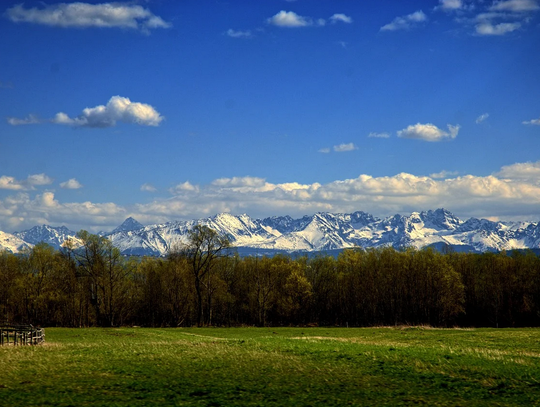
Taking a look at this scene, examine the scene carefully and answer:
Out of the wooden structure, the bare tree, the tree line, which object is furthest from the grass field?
the tree line

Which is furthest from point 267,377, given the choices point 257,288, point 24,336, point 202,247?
point 257,288


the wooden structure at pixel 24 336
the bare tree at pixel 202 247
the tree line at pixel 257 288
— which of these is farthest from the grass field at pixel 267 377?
the tree line at pixel 257 288

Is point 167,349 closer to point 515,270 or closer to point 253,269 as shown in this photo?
point 253,269

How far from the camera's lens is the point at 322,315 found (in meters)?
141

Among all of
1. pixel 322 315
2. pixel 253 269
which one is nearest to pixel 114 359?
pixel 253 269

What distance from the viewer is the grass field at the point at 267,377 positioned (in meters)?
23.8

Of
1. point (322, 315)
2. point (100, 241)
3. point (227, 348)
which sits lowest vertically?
point (322, 315)

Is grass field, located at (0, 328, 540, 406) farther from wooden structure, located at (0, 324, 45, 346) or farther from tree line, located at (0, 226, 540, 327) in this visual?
tree line, located at (0, 226, 540, 327)

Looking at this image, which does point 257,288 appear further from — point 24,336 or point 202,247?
point 24,336

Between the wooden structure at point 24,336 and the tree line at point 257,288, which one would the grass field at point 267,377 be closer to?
the wooden structure at point 24,336

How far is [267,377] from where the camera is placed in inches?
1163

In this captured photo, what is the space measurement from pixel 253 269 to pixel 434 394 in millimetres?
109547

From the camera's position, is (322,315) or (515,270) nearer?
(515,270)

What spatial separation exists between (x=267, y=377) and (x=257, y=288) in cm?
9958
